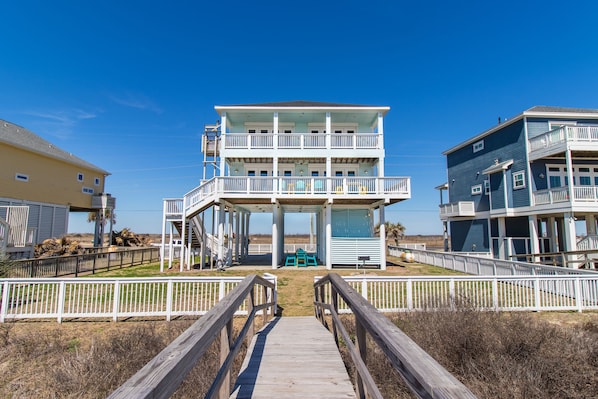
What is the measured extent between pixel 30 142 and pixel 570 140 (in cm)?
3370

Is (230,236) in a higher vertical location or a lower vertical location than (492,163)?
lower

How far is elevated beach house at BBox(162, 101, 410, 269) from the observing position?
15523 mm

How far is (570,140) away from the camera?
1563 centimetres

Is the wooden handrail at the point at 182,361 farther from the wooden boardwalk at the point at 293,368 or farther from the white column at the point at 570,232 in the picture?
the white column at the point at 570,232

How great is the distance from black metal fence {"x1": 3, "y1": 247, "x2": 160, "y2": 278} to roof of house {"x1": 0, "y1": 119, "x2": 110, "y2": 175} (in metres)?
9.56

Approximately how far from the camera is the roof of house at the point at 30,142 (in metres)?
18.4

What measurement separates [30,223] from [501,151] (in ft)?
105

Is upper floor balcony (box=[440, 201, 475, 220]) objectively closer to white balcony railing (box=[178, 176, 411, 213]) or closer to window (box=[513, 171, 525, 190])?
window (box=[513, 171, 525, 190])

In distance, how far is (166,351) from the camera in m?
1.62

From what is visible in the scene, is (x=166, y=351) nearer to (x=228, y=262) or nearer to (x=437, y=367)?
(x=437, y=367)

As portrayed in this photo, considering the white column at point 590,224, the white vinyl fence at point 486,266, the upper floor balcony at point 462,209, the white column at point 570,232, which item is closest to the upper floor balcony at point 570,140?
the white column at point 570,232

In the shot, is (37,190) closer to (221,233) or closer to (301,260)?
(221,233)

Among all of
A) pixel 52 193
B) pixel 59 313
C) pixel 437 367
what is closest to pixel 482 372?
pixel 437 367

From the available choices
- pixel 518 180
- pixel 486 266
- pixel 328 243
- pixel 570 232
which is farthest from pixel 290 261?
pixel 518 180
